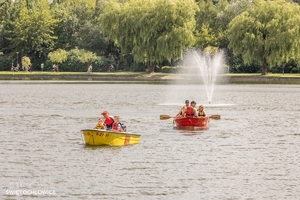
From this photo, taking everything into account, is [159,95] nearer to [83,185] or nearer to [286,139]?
[286,139]

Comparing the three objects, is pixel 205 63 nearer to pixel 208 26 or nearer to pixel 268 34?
pixel 208 26

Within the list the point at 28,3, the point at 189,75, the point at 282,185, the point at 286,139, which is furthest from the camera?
the point at 28,3

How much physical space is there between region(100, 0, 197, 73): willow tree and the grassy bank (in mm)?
3198

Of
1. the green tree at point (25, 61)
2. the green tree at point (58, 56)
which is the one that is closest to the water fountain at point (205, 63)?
the green tree at point (58, 56)

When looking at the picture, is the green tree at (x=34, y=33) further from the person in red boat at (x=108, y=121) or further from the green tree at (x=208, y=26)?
the person in red boat at (x=108, y=121)

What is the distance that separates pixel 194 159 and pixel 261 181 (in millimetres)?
5420

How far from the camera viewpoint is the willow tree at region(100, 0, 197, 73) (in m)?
110

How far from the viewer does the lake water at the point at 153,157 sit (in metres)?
27.5

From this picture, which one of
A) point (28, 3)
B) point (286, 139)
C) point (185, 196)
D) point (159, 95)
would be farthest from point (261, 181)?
point (28, 3)

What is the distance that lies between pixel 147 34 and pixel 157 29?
160 centimetres

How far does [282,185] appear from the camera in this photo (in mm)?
28391

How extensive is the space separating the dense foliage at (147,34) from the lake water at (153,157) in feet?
147

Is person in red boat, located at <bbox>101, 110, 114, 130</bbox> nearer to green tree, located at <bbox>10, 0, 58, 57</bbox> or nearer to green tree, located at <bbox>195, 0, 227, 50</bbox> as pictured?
green tree, located at <bbox>195, 0, 227, 50</bbox>

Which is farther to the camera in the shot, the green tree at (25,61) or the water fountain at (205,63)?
the green tree at (25,61)
